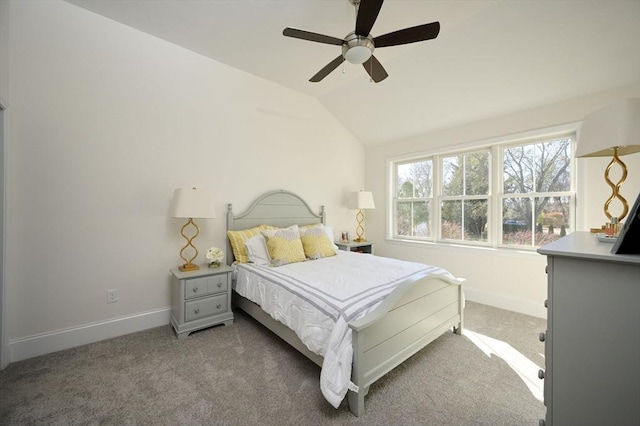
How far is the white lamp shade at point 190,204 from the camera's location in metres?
2.43

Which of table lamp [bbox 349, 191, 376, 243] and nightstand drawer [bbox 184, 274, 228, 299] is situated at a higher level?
table lamp [bbox 349, 191, 376, 243]

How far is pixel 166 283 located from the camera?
105 inches

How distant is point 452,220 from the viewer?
3.71 metres

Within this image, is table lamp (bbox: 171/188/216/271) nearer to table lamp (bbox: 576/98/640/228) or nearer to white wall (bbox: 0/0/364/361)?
white wall (bbox: 0/0/364/361)

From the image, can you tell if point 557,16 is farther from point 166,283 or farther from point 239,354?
point 166,283

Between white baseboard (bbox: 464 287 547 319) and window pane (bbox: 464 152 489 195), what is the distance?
4.32 ft

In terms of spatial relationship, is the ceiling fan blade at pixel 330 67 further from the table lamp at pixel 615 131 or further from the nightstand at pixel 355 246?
the nightstand at pixel 355 246

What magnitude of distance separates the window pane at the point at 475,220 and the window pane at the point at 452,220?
80 millimetres

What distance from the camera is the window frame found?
273cm

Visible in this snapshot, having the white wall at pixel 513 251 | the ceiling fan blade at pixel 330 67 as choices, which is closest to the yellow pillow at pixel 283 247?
the ceiling fan blade at pixel 330 67

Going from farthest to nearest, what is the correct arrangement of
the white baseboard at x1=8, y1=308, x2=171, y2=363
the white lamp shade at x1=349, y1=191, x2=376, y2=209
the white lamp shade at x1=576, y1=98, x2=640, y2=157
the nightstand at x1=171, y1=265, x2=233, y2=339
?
the white lamp shade at x1=349, y1=191, x2=376, y2=209
the nightstand at x1=171, y1=265, x2=233, y2=339
the white baseboard at x1=8, y1=308, x2=171, y2=363
the white lamp shade at x1=576, y1=98, x2=640, y2=157

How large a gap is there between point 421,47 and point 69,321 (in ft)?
14.0

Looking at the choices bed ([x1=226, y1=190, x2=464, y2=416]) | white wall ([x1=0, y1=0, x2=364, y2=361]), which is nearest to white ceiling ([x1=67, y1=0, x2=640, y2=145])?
white wall ([x1=0, y1=0, x2=364, y2=361])

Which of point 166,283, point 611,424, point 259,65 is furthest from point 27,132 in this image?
point 611,424
